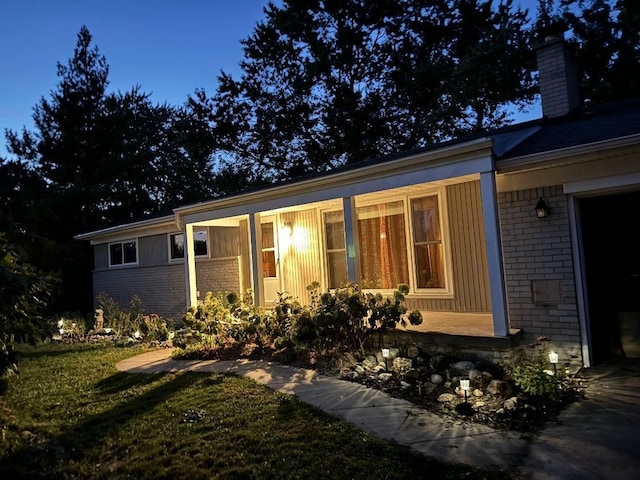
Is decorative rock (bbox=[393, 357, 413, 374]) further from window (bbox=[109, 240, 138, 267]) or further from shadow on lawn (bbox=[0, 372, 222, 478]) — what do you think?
window (bbox=[109, 240, 138, 267])

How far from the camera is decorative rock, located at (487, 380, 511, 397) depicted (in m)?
4.86

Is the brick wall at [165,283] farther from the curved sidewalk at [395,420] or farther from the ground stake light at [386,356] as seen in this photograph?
the ground stake light at [386,356]

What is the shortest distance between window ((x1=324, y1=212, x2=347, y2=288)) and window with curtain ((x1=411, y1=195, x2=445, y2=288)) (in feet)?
6.29

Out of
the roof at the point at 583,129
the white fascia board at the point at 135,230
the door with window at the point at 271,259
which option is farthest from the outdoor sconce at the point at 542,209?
the white fascia board at the point at 135,230

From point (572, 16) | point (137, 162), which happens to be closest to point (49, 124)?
point (137, 162)

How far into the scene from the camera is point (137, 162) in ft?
83.8

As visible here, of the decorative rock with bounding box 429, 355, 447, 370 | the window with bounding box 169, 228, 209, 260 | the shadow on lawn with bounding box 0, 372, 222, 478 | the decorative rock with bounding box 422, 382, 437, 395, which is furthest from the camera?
the window with bounding box 169, 228, 209, 260

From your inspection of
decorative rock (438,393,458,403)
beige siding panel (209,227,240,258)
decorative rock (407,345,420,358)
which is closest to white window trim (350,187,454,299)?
decorative rock (407,345,420,358)

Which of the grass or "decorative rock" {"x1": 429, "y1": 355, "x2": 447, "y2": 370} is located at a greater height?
"decorative rock" {"x1": 429, "y1": 355, "x2": 447, "y2": 370}

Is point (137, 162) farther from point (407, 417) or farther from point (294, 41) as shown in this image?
point (407, 417)

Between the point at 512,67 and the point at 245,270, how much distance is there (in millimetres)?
12830

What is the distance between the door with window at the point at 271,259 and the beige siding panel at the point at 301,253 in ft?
0.75

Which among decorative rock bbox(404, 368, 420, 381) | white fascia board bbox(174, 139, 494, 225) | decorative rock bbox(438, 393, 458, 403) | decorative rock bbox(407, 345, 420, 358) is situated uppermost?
white fascia board bbox(174, 139, 494, 225)

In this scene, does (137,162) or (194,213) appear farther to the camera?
(137,162)
